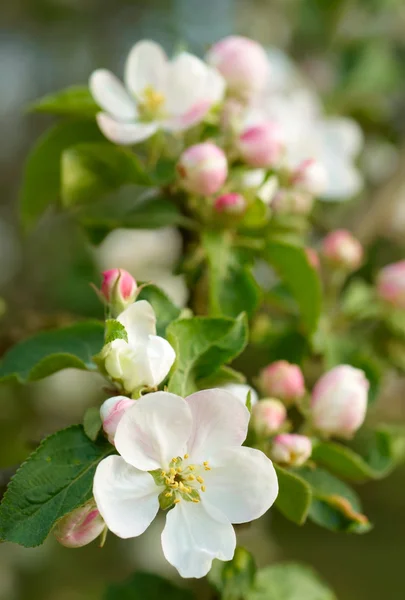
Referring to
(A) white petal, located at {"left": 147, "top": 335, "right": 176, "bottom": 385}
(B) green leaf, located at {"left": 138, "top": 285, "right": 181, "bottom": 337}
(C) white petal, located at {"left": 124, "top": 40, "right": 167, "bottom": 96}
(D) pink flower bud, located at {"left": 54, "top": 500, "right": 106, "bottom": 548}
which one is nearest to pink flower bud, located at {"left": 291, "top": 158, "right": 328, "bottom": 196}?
(C) white petal, located at {"left": 124, "top": 40, "right": 167, "bottom": 96}

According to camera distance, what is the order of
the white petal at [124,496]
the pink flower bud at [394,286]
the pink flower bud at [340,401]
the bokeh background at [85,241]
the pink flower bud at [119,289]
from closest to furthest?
the white petal at [124,496] < the pink flower bud at [119,289] < the pink flower bud at [340,401] < the pink flower bud at [394,286] < the bokeh background at [85,241]

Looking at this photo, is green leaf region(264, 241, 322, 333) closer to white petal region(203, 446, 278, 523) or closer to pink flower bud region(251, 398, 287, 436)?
pink flower bud region(251, 398, 287, 436)

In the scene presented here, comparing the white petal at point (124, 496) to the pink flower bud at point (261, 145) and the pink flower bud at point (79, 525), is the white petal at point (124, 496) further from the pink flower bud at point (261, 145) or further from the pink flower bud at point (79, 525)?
the pink flower bud at point (261, 145)

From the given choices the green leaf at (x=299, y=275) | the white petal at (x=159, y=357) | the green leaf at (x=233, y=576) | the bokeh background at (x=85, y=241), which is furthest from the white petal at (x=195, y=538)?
the bokeh background at (x=85, y=241)

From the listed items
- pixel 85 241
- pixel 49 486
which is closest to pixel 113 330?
pixel 49 486

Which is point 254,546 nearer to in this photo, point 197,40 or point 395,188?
point 395,188

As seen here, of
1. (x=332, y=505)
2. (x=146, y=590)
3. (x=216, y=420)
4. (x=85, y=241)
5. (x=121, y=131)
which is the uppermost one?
(x=121, y=131)

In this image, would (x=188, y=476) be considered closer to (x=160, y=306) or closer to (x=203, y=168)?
(x=160, y=306)
